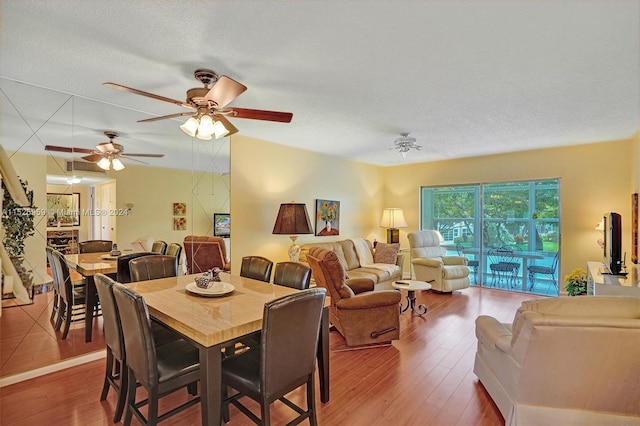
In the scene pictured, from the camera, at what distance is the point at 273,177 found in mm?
5133

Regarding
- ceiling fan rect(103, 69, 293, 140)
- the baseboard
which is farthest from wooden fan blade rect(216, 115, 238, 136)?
the baseboard

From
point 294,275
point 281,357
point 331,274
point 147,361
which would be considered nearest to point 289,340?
point 281,357

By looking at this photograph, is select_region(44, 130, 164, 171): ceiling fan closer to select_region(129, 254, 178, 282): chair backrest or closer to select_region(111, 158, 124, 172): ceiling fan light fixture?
select_region(111, 158, 124, 172): ceiling fan light fixture

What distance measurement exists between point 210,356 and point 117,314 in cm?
87

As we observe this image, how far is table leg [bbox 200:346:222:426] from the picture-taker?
1.68 metres

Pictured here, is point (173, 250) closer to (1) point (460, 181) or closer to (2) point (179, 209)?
(2) point (179, 209)

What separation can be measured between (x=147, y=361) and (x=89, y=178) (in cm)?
229

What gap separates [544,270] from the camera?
5633 mm

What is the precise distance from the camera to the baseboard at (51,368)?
2688 millimetres

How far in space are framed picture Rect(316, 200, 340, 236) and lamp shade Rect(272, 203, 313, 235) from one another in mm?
1095

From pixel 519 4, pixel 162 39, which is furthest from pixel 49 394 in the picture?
pixel 519 4

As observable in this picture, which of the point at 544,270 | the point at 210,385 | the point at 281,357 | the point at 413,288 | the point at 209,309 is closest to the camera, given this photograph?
the point at 210,385

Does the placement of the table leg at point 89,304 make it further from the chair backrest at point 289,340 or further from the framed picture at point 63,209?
the chair backrest at point 289,340

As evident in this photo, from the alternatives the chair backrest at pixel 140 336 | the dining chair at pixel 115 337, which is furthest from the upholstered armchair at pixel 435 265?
the chair backrest at pixel 140 336
